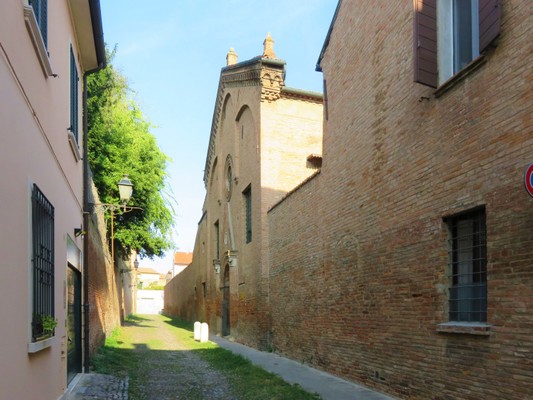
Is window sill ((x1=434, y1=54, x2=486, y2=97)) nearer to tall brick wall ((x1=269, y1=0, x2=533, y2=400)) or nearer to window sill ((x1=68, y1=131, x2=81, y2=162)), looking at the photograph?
tall brick wall ((x1=269, y1=0, x2=533, y2=400))


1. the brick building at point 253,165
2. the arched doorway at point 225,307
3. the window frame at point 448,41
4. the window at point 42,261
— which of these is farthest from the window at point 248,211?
the window at point 42,261

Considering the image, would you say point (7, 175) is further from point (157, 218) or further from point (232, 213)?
point (157, 218)

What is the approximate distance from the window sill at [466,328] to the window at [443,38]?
10.2 ft

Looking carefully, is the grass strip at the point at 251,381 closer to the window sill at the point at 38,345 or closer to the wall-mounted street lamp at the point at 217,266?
the window sill at the point at 38,345

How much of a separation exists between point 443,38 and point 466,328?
382 cm

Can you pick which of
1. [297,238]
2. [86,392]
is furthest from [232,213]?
[86,392]

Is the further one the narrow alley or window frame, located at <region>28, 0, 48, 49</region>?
the narrow alley

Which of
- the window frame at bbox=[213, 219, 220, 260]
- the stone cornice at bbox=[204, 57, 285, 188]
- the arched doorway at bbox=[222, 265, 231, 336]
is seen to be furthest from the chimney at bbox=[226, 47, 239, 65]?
the arched doorway at bbox=[222, 265, 231, 336]

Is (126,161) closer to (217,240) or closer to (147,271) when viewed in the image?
(217,240)

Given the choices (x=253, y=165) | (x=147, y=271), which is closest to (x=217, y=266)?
(x=253, y=165)

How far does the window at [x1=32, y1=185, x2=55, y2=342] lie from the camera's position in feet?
15.8

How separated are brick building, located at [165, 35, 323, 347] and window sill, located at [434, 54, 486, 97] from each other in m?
10.1

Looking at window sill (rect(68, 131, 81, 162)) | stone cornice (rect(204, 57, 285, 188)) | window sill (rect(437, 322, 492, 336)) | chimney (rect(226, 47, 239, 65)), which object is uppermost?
chimney (rect(226, 47, 239, 65))

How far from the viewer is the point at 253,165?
17875mm
